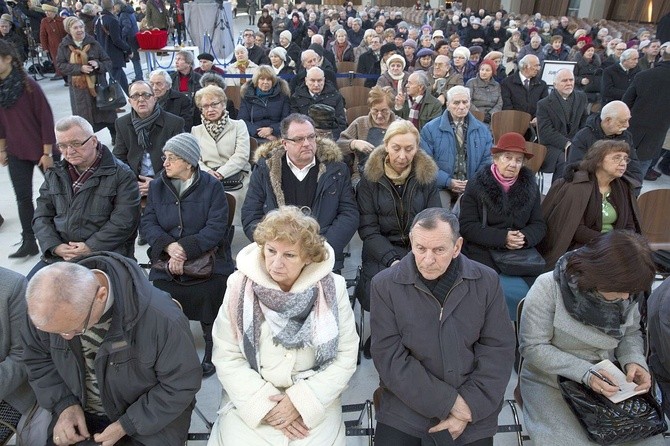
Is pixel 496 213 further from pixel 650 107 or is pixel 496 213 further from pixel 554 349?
pixel 650 107

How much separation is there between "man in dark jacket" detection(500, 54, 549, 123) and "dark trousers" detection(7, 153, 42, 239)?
509 cm

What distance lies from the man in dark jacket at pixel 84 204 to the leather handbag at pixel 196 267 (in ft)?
1.13

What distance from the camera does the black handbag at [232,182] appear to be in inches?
162

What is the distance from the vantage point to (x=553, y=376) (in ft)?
7.13

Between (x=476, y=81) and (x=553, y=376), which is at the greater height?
(x=476, y=81)

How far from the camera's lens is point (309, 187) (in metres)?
3.19

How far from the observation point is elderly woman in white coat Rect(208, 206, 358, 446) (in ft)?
6.43

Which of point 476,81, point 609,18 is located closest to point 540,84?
point 476,81

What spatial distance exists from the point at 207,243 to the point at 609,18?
22535 mm

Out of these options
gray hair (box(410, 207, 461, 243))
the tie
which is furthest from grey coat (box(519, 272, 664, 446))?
the tie

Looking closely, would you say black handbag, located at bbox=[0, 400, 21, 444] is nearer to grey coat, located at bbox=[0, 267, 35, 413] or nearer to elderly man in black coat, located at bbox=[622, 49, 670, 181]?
grey coat, located at bbox=[0, 267, 35, 413]

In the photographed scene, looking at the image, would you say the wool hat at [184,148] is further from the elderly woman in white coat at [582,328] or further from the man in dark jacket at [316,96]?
the man in dark jacket at [316,96]

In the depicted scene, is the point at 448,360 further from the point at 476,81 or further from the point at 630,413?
the point at 476,81

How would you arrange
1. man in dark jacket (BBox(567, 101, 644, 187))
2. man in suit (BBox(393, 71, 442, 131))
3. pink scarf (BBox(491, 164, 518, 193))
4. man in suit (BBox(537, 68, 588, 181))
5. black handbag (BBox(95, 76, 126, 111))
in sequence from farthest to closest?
black handbag (BBox(95, 76, 126, 111))
man in suit (BBox(537, 68, 588, 181))
man in suit (BBox(393, 71, 442, 131))
man in dark jacket (BBox(567, 101, 644, 187))
pink scarf (BBox(491, 164, 518, 193))
